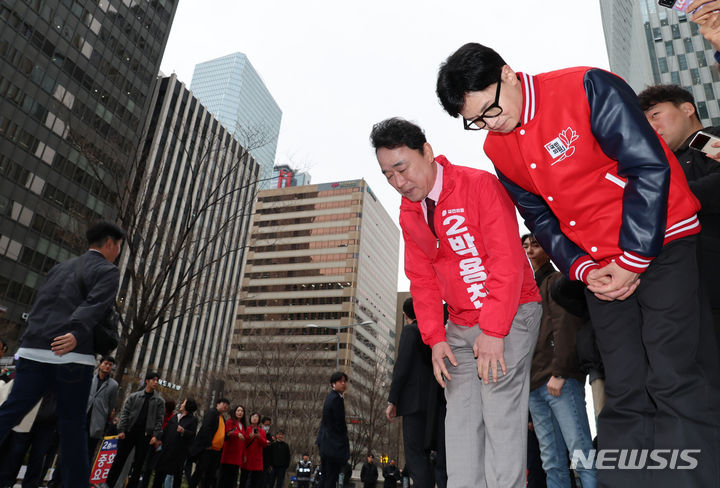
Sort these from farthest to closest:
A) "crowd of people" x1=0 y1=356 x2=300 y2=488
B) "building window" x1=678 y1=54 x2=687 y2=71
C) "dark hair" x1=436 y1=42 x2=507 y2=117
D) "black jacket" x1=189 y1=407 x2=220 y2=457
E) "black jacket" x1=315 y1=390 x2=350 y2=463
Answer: "building window" x1=678 y1=54 x2=687 y2=71 → "black jacket" x1=189 y1=407 x2=220 y2=457 → "black jacket" x1=315 y1=390 x2=350 y2=463 → "crowd of people" x1=0 y1=356 x2=300 y2=488 → "dark hair" x1=436 y1=42 x2=507 y2=117

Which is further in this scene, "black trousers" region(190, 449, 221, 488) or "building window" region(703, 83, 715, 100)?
"building window" region(703, 83, 715, 100)

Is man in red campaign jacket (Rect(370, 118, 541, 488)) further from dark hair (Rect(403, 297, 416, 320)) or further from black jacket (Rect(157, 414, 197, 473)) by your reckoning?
black jacket (Rect(157, 414, 197, 473))

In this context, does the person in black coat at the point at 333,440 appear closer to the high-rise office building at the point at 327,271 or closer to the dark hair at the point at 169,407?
the dark hair at the point at 169,407

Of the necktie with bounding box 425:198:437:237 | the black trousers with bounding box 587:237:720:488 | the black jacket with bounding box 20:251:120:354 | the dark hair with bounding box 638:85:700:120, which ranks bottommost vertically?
the black trousers with bounding box 587:237:720:488

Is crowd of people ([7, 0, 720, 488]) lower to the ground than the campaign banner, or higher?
higher

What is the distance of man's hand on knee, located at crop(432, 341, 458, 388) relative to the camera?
7.83 feet

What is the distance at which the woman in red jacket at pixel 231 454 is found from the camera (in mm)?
8641

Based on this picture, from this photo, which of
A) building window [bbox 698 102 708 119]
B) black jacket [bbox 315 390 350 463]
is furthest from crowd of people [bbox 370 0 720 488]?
building window [bbox 698 102 708 119]

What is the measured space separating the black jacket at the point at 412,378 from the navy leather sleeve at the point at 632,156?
9.47ft

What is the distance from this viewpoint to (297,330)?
74375 millimetres

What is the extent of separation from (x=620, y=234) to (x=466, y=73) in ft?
3.22

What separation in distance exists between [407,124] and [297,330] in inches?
2913

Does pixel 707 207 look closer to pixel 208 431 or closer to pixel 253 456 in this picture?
pixel 208 431

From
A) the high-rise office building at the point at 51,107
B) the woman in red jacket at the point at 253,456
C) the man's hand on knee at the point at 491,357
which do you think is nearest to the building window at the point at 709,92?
the high-rise office building at the point at 51,107
